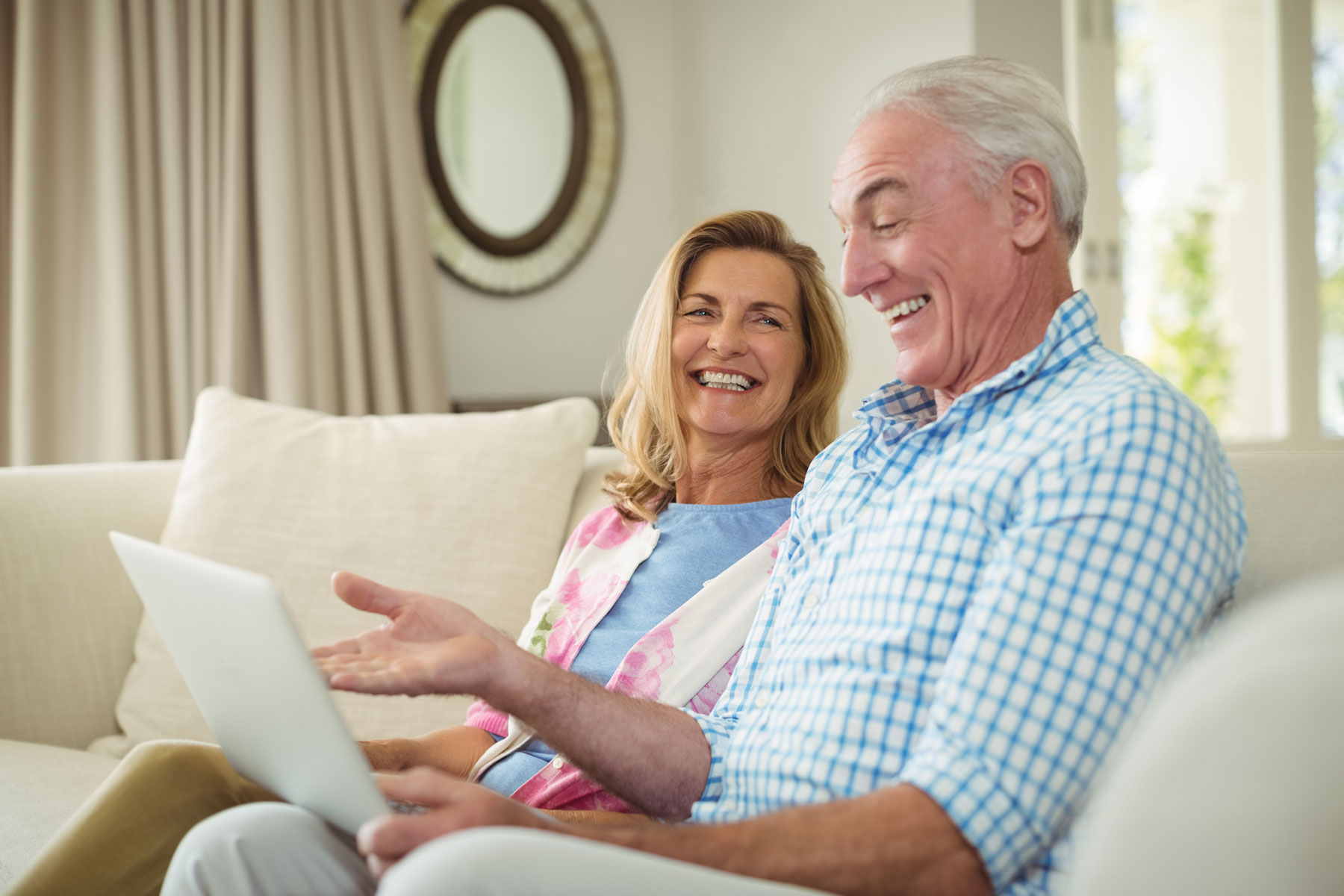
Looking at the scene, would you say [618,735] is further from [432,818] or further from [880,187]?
[880,187]

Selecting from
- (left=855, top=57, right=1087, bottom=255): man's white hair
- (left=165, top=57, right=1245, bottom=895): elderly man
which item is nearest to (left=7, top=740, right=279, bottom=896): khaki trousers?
(left=165, top=57, right=1245, bottom=895): elderly man

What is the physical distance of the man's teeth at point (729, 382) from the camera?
5.22 ft

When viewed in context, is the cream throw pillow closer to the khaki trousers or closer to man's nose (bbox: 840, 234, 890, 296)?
the khaki trousers

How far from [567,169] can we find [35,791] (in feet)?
8.04

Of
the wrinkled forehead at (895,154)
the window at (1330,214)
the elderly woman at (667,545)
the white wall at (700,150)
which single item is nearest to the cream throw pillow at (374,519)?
the elderly woman at (667,545)

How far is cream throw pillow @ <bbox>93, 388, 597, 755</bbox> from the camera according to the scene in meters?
1.76

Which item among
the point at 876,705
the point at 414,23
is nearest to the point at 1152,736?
the point at 876,705

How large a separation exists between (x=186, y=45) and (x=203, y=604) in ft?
7.25

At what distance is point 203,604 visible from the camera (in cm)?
88

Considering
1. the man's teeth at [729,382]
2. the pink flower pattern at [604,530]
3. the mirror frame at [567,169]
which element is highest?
the mirror frame at [567,169]

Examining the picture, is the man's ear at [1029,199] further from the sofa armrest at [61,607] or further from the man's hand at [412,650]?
the sofa armrest at [61,607]

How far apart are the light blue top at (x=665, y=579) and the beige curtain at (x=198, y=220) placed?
58.8 inches

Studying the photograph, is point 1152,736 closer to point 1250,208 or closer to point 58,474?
point 58,474

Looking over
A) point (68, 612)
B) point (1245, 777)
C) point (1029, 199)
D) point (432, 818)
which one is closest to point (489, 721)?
point (432, 818)
